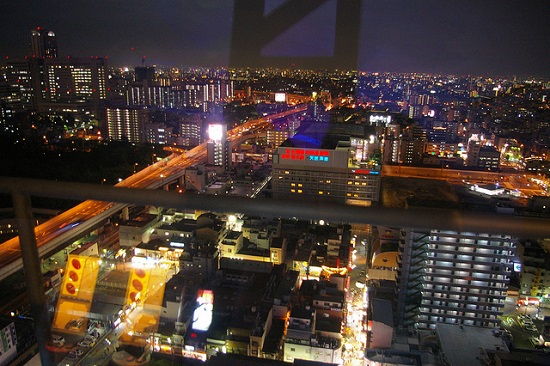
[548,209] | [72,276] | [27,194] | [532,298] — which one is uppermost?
[27,194]

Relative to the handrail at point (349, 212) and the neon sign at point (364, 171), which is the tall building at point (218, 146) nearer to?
the neon sign at point (364, 171)

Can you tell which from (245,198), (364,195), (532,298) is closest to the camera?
(245,198)

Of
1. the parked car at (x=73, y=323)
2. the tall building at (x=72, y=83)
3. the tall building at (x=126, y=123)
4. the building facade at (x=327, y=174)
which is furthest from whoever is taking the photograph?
the tall building at (x=72, y=83)

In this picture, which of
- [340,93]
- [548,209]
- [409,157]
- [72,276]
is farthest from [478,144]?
[72,276]

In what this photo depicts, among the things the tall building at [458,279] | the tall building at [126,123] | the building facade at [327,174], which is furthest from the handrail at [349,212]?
the tall building at [126,123]

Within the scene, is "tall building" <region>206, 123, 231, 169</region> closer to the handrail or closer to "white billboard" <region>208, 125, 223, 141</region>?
"white billboard" <region>208, 125, 223, 141</region>

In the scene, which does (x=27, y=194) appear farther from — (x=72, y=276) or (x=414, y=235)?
(x=414, y=235)

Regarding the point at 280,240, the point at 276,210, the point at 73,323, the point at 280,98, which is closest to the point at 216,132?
the point at 280,240
